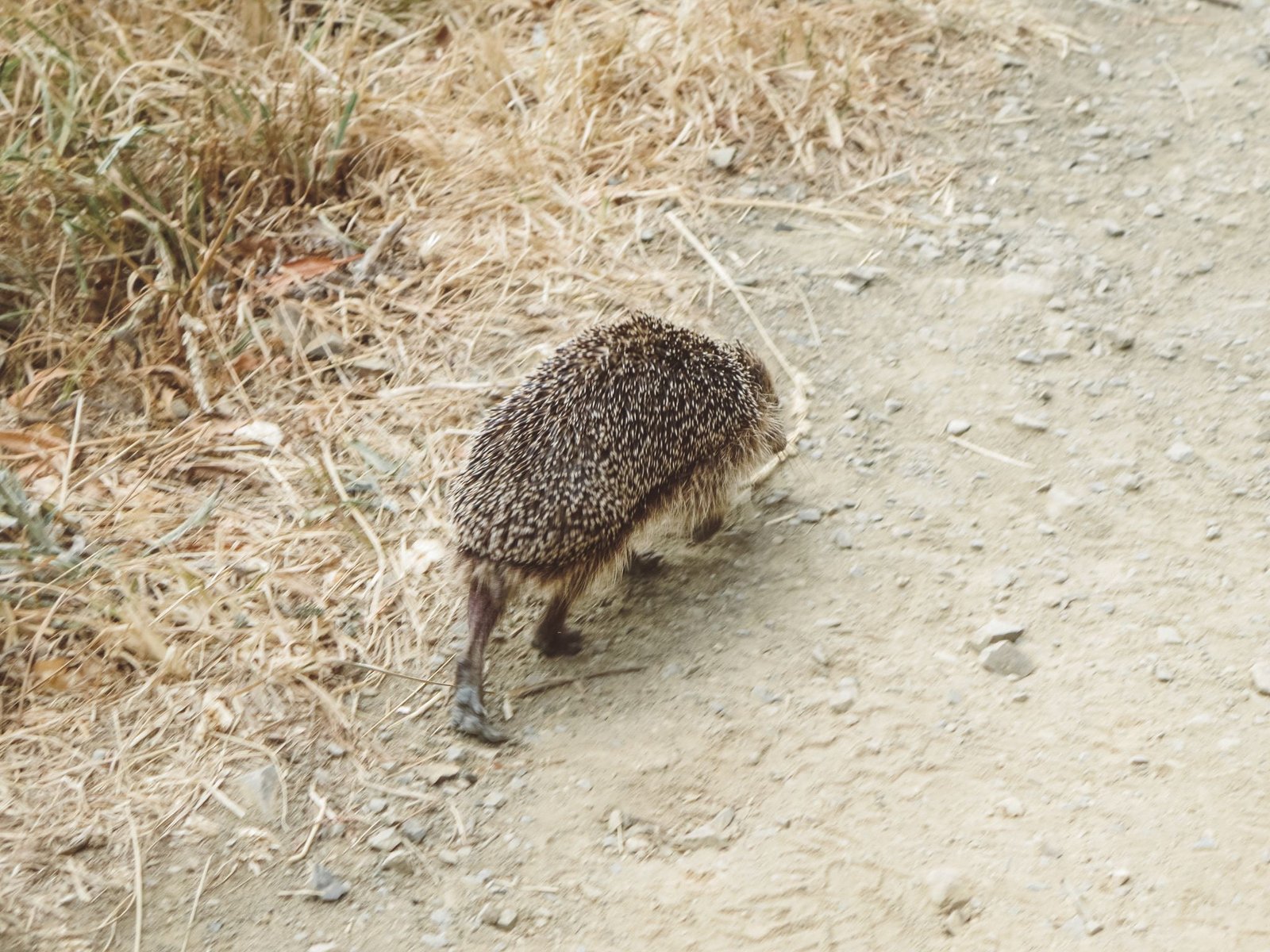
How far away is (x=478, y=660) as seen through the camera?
3.73 metres

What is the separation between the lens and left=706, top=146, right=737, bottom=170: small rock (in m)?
5.65

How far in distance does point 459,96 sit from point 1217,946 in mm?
4624

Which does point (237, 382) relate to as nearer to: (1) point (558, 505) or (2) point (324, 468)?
(2) point (324, 468)

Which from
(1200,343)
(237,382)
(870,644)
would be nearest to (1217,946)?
(870,644)

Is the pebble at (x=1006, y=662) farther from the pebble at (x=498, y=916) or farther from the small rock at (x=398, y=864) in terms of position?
the small rock at (x=398, y=864)

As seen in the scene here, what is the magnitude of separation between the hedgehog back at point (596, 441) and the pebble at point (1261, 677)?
5.47ft

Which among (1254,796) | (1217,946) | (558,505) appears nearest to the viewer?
(1217,946)

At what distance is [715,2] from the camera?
6047 millimetres

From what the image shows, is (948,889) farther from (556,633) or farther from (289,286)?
(289,286)

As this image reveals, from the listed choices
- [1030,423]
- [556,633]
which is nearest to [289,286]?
[556,633]

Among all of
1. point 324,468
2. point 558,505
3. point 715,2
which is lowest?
point 324,468

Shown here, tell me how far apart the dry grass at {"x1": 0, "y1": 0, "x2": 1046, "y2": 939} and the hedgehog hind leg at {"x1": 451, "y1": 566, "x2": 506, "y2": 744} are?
0.79 feet

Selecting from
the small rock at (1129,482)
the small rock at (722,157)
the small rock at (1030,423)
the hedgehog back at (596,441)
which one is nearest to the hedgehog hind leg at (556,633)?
the hedgehog back at (596,441)

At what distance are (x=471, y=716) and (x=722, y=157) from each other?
2973 mm
